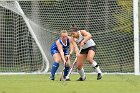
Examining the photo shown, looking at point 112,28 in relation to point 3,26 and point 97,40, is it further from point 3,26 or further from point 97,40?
point 3,26

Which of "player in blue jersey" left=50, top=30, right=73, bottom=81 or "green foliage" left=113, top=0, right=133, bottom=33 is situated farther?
"green foliage" left=113, top=0, right=133, bottom=33

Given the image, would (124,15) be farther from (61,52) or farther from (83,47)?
(61,52)

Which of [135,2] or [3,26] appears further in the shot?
[3,26]

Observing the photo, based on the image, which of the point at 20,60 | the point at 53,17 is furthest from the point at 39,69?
the point at 53,17

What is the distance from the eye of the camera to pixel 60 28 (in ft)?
69.3

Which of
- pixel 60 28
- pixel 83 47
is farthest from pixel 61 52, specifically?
pixel 60 28

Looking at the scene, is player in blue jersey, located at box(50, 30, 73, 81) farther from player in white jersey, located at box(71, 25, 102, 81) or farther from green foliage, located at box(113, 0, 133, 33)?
green foliage, located at box(113, 0, 133, 33)

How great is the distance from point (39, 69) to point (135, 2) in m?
4.67

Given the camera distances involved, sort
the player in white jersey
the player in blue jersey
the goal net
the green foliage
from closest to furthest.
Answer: the player in white jersey → the player in blue jersey → the green foliage → the goal net

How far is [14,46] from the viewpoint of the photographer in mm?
21594

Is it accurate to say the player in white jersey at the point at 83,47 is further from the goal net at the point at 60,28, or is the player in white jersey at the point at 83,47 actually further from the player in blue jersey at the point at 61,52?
the goal net at the point at 60,28

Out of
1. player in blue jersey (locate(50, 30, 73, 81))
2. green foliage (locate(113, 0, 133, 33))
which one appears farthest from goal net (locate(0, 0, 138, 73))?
player in blue jersey (locate(50, 30, 73, 81))

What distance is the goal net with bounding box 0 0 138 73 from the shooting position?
67.5ft

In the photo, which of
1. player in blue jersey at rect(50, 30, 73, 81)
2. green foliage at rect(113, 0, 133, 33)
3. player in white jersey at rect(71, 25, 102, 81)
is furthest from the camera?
green foliage at rect(113, 0, 133, 33)
